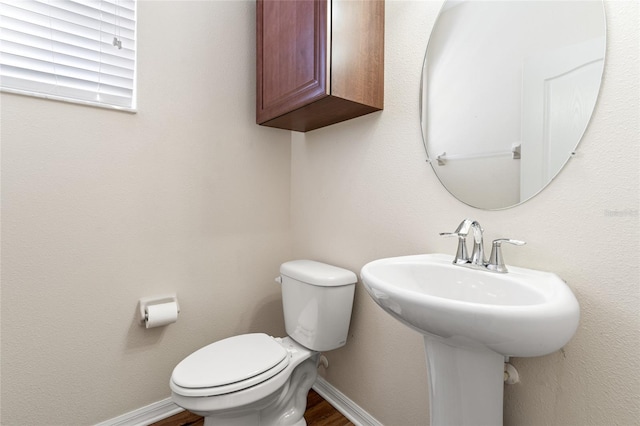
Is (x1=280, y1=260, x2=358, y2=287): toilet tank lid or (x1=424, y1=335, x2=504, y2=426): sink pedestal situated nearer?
(x1=424, y1=335, x2=504, y2=426): sink pedestal

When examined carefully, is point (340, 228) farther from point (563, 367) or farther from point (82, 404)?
point (82, 404)

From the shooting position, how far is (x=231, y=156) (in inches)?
62.2

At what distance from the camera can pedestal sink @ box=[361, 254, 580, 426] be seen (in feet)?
1.82

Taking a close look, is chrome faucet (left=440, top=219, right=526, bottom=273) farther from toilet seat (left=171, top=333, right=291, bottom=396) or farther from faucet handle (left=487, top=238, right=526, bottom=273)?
toilet seat (left=171, top=333, right=291, bottom=396)

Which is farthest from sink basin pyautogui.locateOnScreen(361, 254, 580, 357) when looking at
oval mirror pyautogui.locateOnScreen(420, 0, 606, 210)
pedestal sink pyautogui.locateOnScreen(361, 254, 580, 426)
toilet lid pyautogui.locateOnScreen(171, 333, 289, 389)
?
toilet lid pyautogui.locateOnScreen(171, 333, 289, 389)

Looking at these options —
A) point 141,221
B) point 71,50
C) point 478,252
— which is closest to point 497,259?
point 478,252

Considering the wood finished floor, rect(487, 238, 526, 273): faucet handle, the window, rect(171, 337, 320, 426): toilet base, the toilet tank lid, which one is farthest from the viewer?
the wood finished floor

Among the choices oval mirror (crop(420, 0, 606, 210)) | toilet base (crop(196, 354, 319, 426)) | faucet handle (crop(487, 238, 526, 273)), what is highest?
oval mirror (crop(420, 0, 606, 210))

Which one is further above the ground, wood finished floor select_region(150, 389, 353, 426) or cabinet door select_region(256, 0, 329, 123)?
cabinet door select_region(256, 0, 329, 123)

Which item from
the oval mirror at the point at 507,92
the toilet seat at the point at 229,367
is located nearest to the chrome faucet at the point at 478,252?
the oval mirror at the point at 507,92

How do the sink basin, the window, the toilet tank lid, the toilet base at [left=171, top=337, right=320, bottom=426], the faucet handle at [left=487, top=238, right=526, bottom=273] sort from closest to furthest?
the sink basin → the faucet handle at [left=487, top=238, right=526, bottom=273] → the toilet base at [left=171, top=337, right=320, bottom=426] → the window → the toilet tank lid

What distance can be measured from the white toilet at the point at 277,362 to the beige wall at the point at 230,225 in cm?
16

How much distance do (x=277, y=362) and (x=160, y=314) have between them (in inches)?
22.7

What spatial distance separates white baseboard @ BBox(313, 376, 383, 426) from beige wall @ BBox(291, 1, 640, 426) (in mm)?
33
